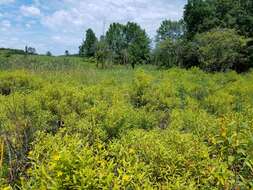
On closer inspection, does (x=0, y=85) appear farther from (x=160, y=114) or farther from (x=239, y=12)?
(x=239, y=12)

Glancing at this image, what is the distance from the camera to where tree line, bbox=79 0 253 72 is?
24.3m

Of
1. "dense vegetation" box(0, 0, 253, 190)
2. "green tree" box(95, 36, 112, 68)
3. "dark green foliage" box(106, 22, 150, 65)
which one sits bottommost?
"dense vegetation" box(0, 0, 253, 190)

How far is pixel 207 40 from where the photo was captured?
2469cm

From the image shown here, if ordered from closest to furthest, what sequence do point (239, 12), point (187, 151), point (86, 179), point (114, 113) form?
point (86, 179)
point (187, 151)
point (114, 113)
point (239, 12)

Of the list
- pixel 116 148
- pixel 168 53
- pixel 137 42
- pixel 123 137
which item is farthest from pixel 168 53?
pixel 116 148

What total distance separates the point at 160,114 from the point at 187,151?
372cm

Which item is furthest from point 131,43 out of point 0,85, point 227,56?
point 0,85

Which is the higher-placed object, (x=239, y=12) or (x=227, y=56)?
(x=239, y=12)

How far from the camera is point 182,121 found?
4.77m

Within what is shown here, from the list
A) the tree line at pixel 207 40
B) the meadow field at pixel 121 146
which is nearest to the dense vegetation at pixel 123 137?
the meadow field at pixel 121 146

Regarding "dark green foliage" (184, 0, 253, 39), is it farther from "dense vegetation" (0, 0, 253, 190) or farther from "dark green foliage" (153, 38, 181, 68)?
"dense vegetation" (0, 0, 253, 190)

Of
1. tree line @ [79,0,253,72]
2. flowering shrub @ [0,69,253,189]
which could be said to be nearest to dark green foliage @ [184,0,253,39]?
tree line @ [79,0,253,72]

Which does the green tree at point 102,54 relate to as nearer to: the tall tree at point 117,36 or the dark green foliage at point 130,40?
the dark green foliage at point 130,40

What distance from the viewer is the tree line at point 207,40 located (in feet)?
79.8
